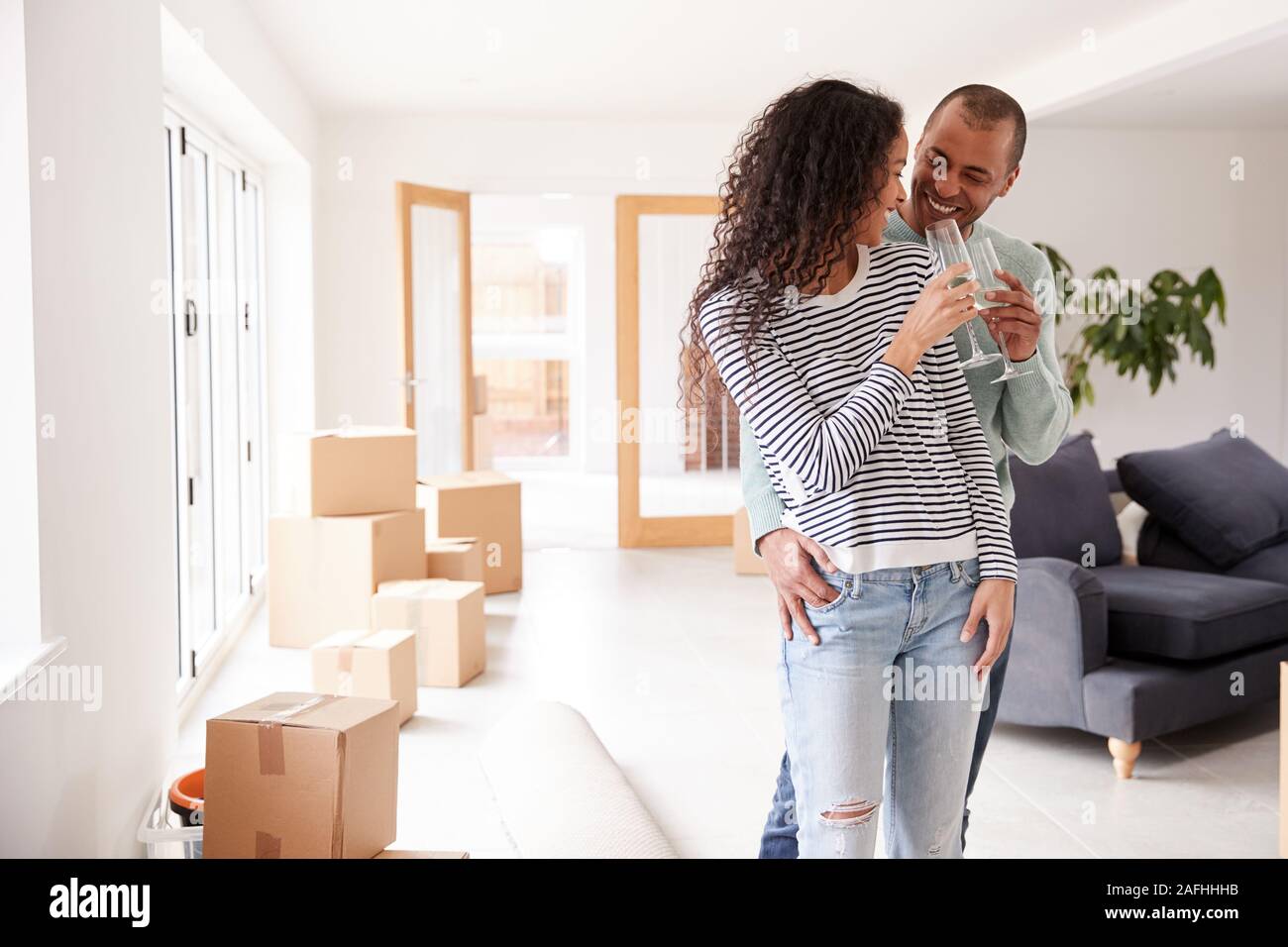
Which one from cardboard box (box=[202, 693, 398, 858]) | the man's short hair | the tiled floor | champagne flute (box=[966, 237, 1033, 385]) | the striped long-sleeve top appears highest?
the man's short hair

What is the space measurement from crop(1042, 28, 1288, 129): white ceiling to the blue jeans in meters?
4.46

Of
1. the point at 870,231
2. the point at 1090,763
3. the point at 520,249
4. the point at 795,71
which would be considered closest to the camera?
the point at 870,231

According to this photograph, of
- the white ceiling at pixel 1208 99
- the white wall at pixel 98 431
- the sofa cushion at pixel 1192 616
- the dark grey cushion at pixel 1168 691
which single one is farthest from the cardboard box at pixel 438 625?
the white ceiling at pixel 1208 99

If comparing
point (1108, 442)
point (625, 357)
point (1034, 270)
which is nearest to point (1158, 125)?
point (1108, 442)

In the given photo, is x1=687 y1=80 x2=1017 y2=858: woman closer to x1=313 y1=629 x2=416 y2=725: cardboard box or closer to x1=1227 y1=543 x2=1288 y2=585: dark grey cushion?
x1=313 y1=629 x2=416 y2=725: cardboard box

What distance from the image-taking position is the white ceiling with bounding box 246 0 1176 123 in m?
4.60

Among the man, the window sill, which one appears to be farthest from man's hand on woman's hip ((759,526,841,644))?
the window sill

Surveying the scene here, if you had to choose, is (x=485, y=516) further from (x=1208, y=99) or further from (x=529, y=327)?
(x=529, y=327)

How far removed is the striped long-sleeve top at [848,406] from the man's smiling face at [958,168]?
18 cm

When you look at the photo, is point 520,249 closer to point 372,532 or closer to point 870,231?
point 372,532

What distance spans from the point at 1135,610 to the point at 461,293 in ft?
14.7

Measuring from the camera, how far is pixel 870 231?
57.2 inches
